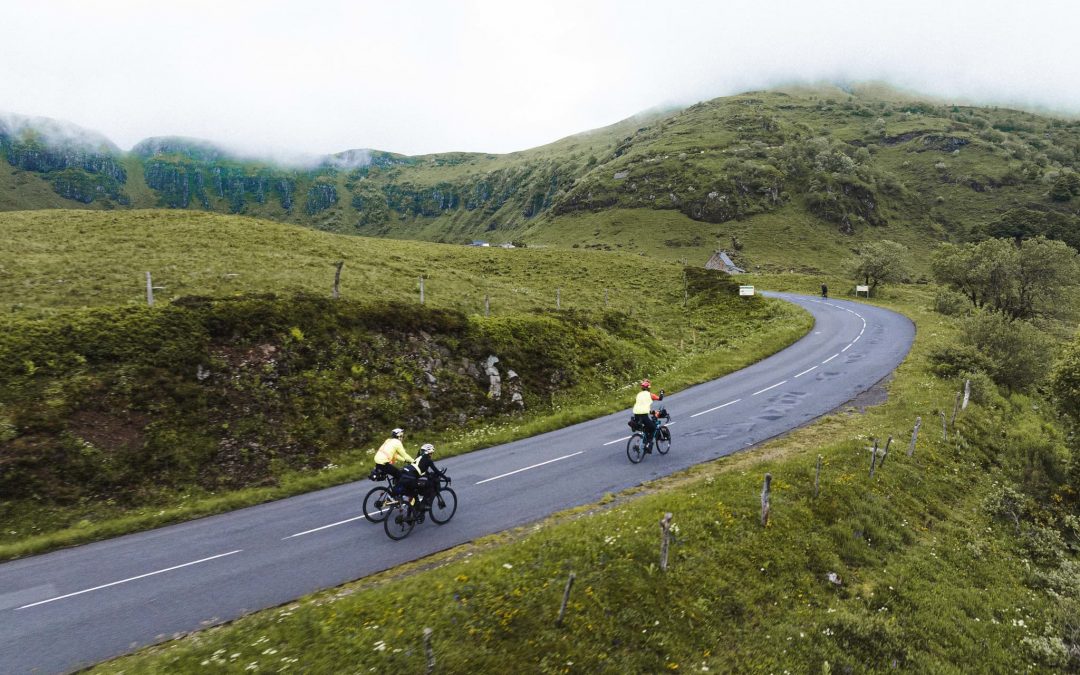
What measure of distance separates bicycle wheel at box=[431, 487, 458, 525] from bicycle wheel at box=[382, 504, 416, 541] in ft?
2.32

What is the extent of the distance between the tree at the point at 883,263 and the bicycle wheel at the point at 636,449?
6990 cm

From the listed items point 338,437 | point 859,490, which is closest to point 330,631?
point 338,437

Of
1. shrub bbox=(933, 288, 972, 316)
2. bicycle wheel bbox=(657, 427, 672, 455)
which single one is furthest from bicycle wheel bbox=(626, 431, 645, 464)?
shrub bbox=(933, 288, 972, 316)

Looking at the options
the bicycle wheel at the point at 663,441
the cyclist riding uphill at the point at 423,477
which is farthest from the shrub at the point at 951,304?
the cyclist riding uphill at the point at 423,477

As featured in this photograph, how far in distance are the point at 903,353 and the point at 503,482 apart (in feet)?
104

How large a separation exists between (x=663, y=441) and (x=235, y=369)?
16.8 metres

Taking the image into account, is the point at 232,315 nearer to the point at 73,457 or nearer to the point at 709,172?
the point at 73,457

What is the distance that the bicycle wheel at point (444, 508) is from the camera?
44.7ft

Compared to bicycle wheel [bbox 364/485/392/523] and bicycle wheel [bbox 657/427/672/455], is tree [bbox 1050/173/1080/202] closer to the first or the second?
bicycle wheel [bbox 657/427/672/455]

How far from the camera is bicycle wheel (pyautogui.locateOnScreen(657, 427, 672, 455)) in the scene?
18406mm

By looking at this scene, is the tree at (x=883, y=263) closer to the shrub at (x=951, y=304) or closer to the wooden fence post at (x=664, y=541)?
the shrub at (x=951, y=304)

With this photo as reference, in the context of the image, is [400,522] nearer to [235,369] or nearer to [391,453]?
[391,453]

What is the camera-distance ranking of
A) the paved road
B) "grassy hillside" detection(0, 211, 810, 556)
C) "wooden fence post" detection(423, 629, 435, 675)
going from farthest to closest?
"grassy hillside" detection(0, 211, 810, 556) < the paved road < "wooden fence post" detection(423, 629, 435, 675)

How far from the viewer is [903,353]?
3369 cm
